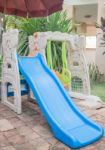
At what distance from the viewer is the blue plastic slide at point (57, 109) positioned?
3.10 metres

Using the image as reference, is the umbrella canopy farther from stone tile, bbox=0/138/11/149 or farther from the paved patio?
stone tile, bbox=0/138/11/149

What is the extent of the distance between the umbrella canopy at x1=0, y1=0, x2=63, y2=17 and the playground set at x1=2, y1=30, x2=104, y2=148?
2.79 ft

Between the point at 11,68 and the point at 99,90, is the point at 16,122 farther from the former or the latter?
the point at 99,90

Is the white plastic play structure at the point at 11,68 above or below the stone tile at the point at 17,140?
above

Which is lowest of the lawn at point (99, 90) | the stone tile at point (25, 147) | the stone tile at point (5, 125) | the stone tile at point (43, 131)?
the stone tile at point (25, 147)

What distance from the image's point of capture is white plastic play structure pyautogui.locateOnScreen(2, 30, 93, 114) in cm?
404

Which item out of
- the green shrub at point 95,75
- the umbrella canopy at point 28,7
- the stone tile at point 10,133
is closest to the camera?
the stone tile at point 10,133

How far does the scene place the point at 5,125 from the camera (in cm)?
352

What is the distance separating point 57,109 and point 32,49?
1.86 meters

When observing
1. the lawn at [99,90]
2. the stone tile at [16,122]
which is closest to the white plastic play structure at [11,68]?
the stone tile at [16,122]

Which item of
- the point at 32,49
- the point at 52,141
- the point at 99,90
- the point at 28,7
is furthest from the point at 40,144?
the point at 99,90

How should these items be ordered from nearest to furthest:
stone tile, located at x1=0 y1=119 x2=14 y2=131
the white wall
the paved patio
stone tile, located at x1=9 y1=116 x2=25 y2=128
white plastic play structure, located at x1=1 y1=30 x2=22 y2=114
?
the paved patio
stone tile, located at x1=0 y1=119 x2=14 y2=131
stone tile, located at x1=9 y1=116 x2=25 y2=128
white plastic play structure, located at x1=1 y1=30 x2=22 y2=114
the white wall

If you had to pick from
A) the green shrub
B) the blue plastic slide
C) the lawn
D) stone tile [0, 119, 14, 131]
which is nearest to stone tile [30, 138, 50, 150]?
the blue plastic slide

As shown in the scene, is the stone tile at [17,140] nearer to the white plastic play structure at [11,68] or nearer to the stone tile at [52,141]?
the stone tile at [52,141]
